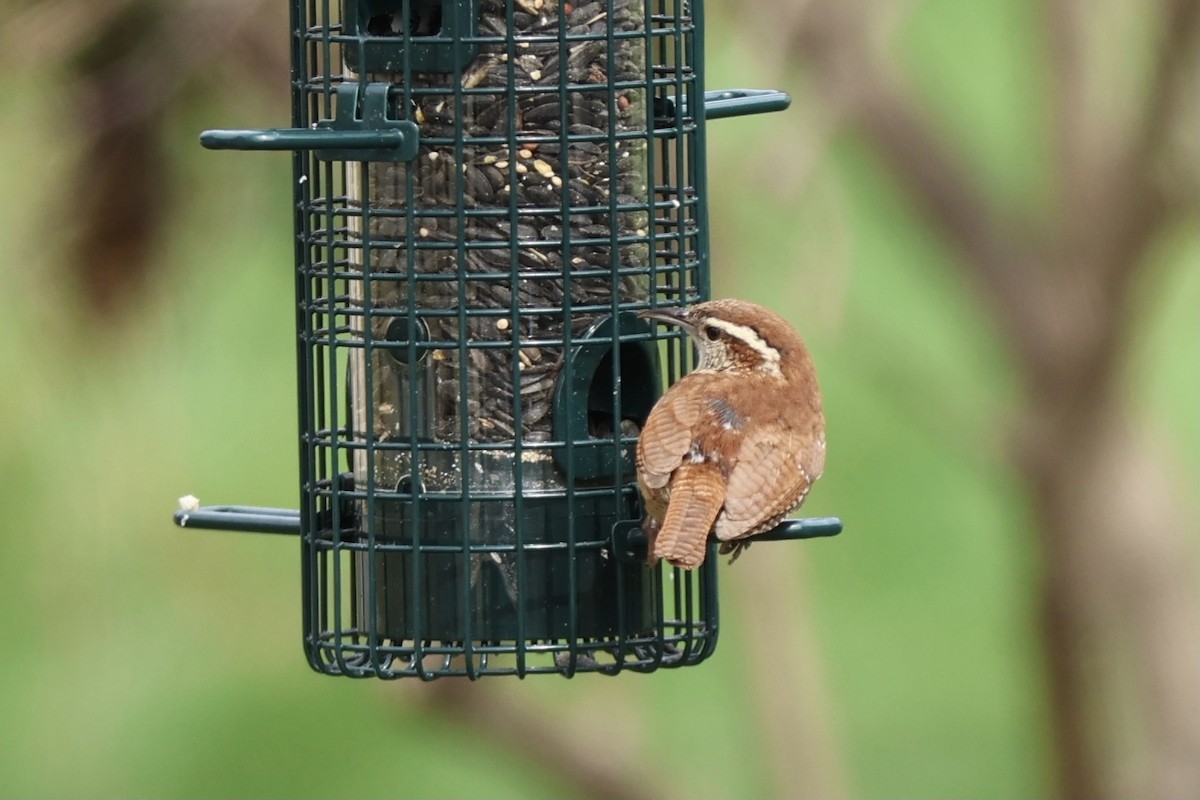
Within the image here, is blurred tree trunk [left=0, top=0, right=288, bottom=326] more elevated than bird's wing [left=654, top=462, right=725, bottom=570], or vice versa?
blurred tree trunk [left=0, top=0, right=288, bottom=326]

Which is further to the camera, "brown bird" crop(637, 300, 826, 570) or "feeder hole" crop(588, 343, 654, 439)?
"feeder hole" crop(588, 343, 654, 439)

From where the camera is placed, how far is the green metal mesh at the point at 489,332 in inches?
208

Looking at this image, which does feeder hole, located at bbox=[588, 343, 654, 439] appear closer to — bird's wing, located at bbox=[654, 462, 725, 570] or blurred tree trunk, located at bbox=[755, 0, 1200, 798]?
bird's wing, located at bbox=[654, 462, 725, 570]

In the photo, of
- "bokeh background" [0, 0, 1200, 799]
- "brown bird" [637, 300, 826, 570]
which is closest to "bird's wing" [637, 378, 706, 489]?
"brown bird" [637, 300, 826, 570]

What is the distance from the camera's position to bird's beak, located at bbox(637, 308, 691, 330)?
5402mm

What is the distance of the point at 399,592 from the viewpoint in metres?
5.38

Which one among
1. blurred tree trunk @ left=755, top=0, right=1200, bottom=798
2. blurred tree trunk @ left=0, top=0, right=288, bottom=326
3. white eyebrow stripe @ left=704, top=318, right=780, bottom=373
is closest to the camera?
white eyebrow stripe @ left=704, top=318, right=780, bottom=373

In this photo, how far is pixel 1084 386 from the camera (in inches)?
322

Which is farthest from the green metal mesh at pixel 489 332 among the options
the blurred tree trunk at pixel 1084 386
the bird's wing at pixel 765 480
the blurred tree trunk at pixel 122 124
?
the blurred tree trunk at pixel 1084 386

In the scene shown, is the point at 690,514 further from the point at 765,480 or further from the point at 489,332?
the point at 489,332

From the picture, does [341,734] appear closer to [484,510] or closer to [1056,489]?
[1056,489]

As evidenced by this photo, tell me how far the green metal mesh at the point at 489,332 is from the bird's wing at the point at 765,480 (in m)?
0.27

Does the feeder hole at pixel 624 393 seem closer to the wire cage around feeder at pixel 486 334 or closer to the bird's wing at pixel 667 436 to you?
the wire cage around feeder at pixel 486 334

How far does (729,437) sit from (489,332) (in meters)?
0.71
